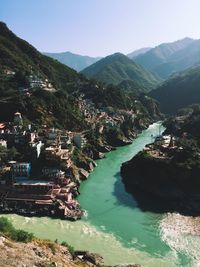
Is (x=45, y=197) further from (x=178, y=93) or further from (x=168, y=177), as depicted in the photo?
(x=178, y=93)

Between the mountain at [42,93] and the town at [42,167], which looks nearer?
the town at [42,167]

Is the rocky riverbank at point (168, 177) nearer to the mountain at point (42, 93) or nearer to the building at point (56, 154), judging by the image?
the building at point (56, 154)

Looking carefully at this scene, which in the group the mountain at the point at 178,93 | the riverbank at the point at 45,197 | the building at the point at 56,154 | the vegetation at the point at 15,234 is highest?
the mountain at the point at 178,93

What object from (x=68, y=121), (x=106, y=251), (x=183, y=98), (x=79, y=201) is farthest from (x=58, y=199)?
(x=183, y=98)

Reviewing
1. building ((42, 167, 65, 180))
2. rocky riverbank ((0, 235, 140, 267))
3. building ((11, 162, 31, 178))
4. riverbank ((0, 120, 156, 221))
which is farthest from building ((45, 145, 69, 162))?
rocky riverbank ((0, 235, 140, 267))

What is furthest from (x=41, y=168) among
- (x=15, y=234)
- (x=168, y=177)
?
(x=15, y=234)

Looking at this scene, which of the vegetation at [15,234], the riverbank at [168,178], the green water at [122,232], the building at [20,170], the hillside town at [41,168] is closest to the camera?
the vegetation at [15,234]

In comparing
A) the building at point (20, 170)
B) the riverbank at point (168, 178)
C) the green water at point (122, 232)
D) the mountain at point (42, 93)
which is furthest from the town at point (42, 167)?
the riverbank at point (168, 178)
